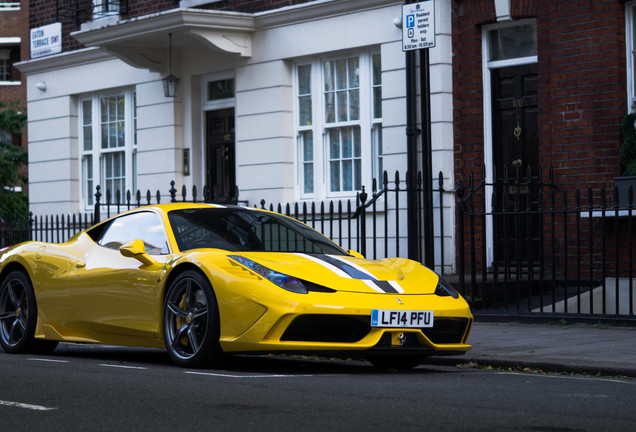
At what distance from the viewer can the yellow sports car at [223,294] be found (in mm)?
8000

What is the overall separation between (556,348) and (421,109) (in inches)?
189

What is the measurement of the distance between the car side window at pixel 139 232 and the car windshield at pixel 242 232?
0.12 metres

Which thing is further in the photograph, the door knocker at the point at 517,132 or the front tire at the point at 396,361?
the door knocker at the point at 517,132

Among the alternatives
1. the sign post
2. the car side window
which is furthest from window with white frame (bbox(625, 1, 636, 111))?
the car side window

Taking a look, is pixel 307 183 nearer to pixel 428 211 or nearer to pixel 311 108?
pixel 311 108

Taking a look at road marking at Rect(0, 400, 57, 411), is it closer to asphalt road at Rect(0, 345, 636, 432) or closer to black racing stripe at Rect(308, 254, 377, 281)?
asphalt road at Rect(0, 345, 636, 432)

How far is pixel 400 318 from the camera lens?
26.6 ft

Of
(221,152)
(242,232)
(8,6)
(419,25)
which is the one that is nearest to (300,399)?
(242,232)

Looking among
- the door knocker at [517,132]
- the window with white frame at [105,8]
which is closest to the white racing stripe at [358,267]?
the door knocker at [517,132]

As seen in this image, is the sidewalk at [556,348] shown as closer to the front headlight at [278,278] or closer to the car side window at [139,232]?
Result: the front headlight at [278,278]

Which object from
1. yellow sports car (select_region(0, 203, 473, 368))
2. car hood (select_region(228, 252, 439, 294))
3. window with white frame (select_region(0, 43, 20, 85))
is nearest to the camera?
yellow sports car (select_region(0, 203, 473, 368))

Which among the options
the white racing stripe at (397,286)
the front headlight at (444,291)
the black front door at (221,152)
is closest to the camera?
the white racing stripe at (397,286)

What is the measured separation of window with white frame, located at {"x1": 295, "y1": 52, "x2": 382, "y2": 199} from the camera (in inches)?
657

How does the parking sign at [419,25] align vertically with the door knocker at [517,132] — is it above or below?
above
